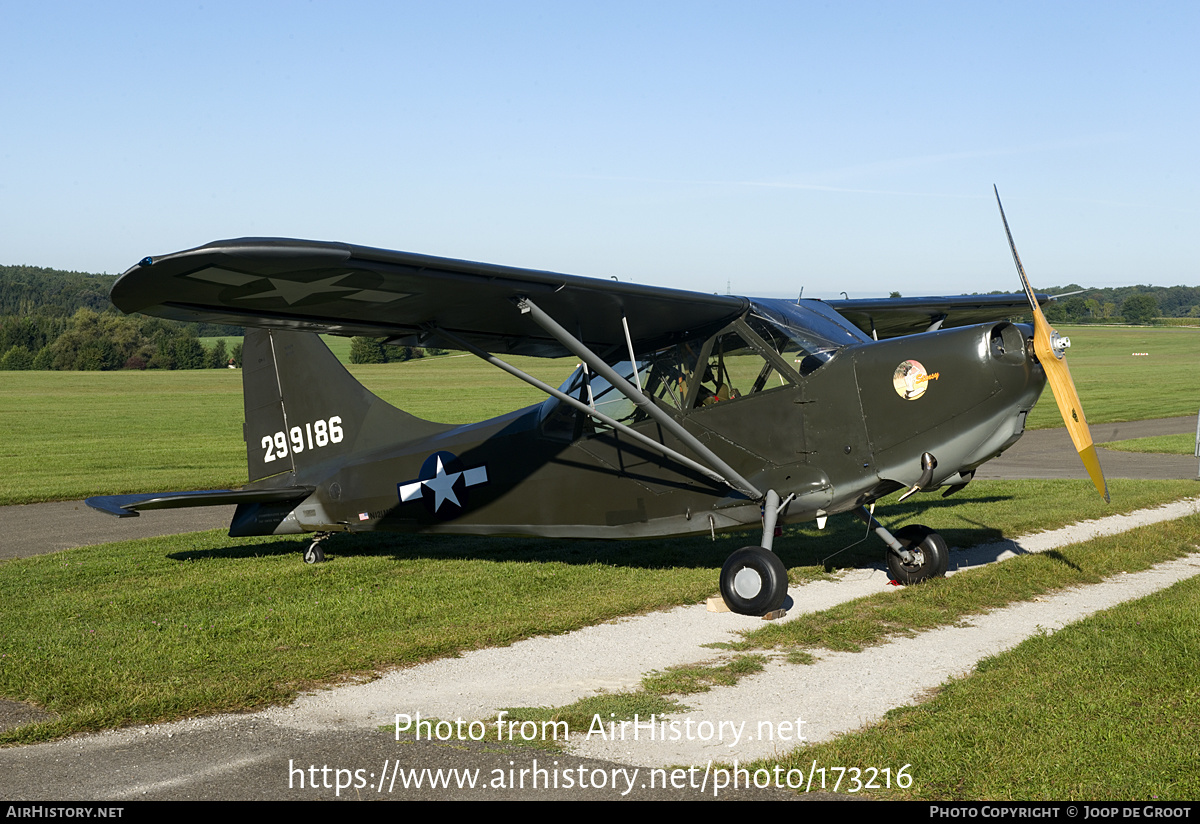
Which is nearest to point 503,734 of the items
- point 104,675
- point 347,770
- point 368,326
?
point 347,770

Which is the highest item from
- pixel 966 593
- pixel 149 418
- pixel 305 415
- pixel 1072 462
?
pixel 305 415

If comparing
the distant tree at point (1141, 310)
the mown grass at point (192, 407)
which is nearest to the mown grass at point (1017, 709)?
the mown grass at point (192, 407)

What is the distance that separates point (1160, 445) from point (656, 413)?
2007 cm

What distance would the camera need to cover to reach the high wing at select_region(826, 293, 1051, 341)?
37.4ft

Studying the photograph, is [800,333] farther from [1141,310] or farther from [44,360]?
[1141,310]

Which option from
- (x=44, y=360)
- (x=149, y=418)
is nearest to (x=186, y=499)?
(x=149, y=418)

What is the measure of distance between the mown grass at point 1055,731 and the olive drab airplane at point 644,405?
188 cm

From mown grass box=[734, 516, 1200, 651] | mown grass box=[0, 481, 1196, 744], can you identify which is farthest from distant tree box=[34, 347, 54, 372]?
mown grass box=[734, 516, 1200, 651]

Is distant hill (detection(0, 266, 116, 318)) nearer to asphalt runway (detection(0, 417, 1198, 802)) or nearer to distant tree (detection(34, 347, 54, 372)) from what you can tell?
distant tree (detection(34, 347, 54, 372))

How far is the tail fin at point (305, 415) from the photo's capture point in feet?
35.5

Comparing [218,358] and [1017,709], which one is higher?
[218,358]

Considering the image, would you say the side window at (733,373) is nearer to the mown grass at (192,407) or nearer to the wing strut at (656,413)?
the wing strut at (656,413)

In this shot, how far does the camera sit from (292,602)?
833 cm

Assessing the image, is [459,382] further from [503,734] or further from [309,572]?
[503,734]
